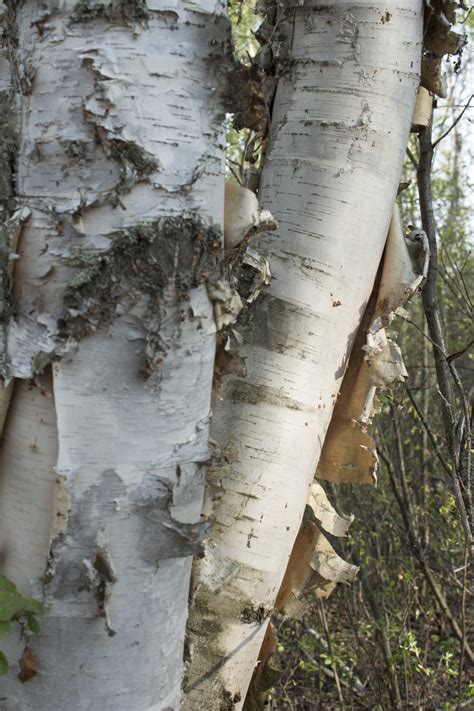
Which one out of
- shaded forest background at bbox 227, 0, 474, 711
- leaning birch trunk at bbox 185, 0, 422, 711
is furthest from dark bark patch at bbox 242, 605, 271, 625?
shaded forest background at bbox 227, 0, 474, 711

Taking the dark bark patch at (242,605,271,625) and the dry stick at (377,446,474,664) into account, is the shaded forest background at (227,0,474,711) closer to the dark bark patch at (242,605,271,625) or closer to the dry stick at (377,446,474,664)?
the dry stick at (377,446,474,664)

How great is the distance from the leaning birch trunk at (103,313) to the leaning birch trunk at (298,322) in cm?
28

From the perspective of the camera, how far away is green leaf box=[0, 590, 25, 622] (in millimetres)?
899

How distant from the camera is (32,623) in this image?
951 millimetres

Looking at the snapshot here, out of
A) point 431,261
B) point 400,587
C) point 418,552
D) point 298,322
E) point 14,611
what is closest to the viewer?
point 14,611

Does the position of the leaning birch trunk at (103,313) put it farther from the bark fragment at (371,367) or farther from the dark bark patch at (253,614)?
the bark fragment at (371,367)

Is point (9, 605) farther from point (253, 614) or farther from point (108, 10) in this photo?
point (108, 10)

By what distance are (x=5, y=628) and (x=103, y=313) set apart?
1.54 feet

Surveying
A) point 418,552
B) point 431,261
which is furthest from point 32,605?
point 418,552

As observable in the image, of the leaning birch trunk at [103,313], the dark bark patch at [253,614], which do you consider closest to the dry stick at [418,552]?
the dark bark patch at [253,614]

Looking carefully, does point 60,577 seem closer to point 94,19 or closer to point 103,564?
point 103,564

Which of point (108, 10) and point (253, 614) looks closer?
point (108, 10)

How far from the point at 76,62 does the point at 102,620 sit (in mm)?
824

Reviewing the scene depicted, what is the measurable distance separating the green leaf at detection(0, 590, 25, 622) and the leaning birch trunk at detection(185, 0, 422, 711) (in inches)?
15.7
